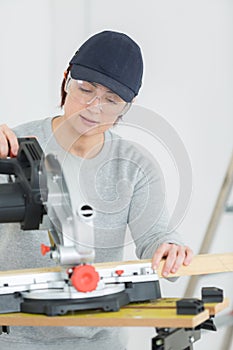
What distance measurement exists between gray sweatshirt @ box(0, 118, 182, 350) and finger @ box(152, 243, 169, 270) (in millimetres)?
59

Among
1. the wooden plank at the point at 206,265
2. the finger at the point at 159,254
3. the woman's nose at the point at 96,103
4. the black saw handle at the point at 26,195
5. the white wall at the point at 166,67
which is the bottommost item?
the white wall at the point at 166,67

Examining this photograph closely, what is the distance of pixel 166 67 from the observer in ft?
10.8

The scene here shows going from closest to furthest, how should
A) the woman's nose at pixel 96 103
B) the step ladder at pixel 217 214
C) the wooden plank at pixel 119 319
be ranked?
the wooden plank at pixel 119 319 < the woman's nose at pixel 96 103 < the step ladder at pixel 217 214

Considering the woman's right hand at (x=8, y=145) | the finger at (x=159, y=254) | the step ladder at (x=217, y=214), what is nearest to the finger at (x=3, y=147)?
the woman's right hand at (x=8, y=145)

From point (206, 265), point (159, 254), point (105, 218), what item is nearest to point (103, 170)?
point (105, 218)

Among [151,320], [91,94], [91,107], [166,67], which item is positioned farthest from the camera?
[166,67]

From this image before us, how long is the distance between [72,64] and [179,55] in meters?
1.58

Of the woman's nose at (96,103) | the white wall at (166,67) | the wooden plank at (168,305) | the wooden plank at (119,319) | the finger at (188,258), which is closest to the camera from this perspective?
the wooden plank at (119,319)

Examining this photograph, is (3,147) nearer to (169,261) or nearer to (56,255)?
(56,255)

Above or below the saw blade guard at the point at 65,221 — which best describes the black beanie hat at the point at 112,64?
above

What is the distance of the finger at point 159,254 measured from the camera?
5.21 feet

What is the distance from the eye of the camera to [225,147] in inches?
134

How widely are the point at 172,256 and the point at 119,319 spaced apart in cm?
32

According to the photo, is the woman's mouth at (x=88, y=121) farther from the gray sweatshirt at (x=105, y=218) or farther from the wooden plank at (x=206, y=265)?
the wooden plank at (x=206, y=265)
